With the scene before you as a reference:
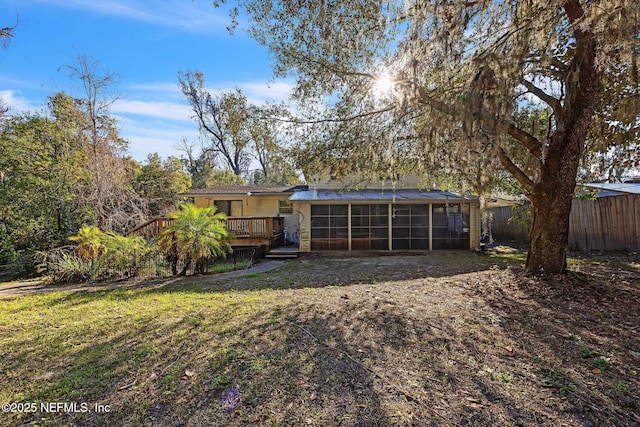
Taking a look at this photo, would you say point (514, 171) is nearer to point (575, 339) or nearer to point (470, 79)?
point (470, 79)

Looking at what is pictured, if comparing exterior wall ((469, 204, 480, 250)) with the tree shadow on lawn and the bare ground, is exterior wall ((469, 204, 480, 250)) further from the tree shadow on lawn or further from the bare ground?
the bare ground

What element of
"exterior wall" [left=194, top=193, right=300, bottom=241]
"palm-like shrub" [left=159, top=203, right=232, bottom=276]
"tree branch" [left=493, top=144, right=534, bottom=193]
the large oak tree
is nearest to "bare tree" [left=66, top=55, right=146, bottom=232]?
"exterior wall" [left=194, top=193, right=300, bottom=241]

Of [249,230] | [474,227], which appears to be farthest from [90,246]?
[474,227]

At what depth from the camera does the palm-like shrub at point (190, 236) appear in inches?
349

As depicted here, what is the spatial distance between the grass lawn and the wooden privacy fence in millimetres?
6997

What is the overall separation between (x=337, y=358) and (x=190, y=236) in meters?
6.63

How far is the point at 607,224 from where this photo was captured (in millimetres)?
11766

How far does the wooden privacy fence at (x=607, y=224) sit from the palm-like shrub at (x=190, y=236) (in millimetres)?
13628

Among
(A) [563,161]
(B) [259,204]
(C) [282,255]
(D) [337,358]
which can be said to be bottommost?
(C) [282,255]

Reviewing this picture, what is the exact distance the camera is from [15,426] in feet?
7.93

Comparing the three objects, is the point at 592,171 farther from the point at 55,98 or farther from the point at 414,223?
the point at 55,98

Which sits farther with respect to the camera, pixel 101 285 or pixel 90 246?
pixel 90 246

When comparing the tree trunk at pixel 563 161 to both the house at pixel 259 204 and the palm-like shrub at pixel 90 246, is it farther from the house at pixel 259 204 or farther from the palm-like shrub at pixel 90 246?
the house at pixel 259 204

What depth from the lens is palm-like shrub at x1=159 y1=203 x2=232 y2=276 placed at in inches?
349
